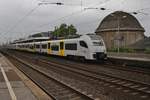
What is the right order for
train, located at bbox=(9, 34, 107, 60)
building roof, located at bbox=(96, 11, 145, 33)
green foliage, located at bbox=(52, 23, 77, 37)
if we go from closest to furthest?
train, located at bbox=(9, 34, 107, 60)
building roof, located at bbox=(96, 11, 145, 33)
green foliage, located at bbox=(52, 23, 77, 37)

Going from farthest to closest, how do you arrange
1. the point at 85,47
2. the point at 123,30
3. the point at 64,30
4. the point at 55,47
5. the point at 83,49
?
the point at 64,30 → the point at 123,30 → the point at 55,47 → the point at 83,49 → the point at 85,47

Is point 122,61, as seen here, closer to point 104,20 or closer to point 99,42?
point 99,42

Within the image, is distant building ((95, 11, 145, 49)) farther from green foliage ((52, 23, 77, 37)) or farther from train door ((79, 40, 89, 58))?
train door ((79, 40, 89, 58))

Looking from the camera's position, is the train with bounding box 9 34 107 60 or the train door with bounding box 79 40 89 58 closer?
the train with bounding box 9 34 107 60

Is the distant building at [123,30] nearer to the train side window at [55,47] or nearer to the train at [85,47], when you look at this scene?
the train side window at [55,47]

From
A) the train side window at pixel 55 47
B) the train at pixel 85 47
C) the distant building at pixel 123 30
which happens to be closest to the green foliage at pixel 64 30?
the distant building at pixel 123 30

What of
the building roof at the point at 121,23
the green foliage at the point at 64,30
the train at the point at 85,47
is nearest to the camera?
the train at the point at 85,47

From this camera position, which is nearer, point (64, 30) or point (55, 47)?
point (55, 47)

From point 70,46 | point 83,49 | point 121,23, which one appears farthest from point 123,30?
point 83,49

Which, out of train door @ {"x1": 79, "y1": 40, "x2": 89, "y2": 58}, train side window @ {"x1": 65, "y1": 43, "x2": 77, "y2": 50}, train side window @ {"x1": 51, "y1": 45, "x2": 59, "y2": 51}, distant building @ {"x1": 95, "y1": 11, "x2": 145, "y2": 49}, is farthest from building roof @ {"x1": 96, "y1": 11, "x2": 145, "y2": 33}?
train door @ {"x1": 79, "y1": 40, "x2": 89, "y2": 58}

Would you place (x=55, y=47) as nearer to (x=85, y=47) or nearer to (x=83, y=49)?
(x=83, y=49)

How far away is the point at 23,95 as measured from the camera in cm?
1227

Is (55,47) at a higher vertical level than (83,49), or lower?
higher

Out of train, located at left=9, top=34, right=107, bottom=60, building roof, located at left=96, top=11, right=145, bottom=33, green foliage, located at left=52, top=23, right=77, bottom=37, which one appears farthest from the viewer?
green foliage, located at left=52, top=23, right=77, bottom=37
